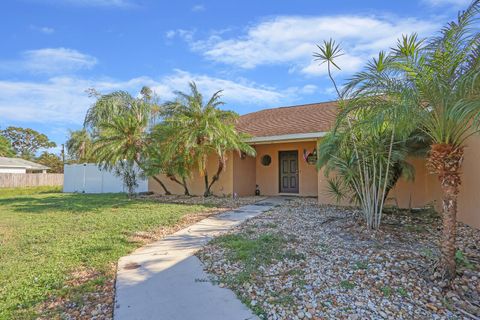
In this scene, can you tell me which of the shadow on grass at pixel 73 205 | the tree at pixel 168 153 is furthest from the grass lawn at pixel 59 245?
the tree at pixel 168 153

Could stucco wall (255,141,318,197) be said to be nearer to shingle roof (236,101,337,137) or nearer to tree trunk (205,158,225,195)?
shingle roof (236,101,337,137)

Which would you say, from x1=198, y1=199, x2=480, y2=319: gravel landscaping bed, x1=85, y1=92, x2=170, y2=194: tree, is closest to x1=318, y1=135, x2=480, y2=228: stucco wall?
x1=198, y1=199, x2=480, y2=319: gravel landscaping bed

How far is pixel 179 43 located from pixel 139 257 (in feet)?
32.4

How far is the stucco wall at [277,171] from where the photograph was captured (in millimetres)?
12648

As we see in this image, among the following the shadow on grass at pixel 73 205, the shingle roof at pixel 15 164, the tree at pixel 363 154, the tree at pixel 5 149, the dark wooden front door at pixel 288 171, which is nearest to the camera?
the tree at pixel 363 154

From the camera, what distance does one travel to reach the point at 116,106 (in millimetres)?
21359

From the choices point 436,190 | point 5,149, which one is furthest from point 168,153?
point 5,149

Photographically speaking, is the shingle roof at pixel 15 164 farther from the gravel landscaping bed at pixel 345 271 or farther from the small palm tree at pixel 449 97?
the small palm tree at pixel 449 97

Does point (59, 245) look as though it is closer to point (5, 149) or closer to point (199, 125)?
point (199, 125)

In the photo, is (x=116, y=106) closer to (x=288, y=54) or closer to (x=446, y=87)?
(x=288, y=54)

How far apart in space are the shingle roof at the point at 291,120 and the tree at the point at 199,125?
179cm

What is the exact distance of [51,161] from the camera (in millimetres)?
41781

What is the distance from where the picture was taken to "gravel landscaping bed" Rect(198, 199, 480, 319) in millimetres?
3107

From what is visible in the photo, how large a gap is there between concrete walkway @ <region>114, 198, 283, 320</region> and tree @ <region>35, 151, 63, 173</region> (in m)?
→ 41.8
